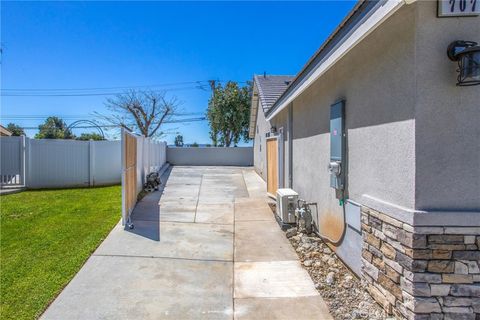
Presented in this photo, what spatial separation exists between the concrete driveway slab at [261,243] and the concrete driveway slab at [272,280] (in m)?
0.26

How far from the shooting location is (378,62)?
3473mm

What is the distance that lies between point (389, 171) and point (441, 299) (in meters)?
1.26

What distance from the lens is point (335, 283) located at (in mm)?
4117

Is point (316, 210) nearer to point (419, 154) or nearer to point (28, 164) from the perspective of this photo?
point (419, 154)

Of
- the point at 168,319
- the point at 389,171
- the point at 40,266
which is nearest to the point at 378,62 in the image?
the point at 389,171

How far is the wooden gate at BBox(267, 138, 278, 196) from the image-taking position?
10.0m

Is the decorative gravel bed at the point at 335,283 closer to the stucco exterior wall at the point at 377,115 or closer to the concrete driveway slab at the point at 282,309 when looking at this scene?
the concrete driveway slab at the point at 282,309

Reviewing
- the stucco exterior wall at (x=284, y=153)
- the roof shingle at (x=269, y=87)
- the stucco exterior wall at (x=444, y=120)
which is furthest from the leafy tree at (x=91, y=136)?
the stucco exterior wall at (x=444, y=120)

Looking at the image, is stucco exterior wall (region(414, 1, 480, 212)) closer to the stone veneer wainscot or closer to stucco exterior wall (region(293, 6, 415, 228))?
stucco exterior wall (region(293, 6, 415, 228))

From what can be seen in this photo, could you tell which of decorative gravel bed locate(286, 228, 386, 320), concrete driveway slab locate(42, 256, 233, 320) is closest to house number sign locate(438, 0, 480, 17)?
decorative gravel bed locate(286, 228, 386, 320)

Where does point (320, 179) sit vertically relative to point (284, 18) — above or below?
below

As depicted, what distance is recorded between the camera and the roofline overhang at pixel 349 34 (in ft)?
9.34

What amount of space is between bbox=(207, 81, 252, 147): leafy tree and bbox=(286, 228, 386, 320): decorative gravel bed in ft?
71.9

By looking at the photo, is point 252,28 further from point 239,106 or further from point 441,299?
point 239,106
